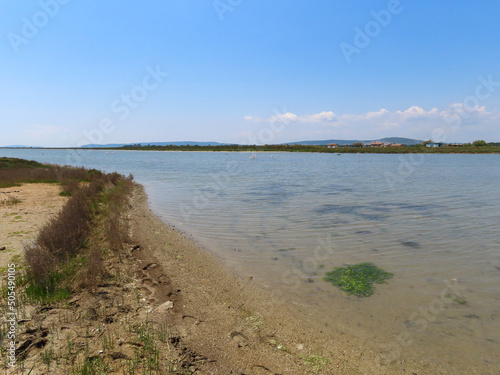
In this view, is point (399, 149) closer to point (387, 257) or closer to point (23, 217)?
point (387, 257)

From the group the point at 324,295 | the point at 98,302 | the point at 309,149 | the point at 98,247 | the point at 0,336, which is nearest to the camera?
the point at 0,336

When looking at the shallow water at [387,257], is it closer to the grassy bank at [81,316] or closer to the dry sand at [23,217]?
the grassy bank at [81,316]

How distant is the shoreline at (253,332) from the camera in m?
4.48

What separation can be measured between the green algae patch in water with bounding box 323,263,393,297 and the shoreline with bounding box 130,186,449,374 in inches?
67.1

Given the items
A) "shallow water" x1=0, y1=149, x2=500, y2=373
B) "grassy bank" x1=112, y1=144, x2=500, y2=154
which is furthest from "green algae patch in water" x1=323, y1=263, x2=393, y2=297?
"grassy bank" x1=112, y1=144, x2=500, y2=154

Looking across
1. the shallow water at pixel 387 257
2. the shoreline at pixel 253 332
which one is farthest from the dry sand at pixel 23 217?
the shallow water at pixel 387 257

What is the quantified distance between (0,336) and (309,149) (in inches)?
6054

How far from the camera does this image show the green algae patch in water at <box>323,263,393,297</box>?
23.3 feet

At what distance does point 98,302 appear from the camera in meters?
5.68

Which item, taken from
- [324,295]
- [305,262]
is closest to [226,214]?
[305,262]

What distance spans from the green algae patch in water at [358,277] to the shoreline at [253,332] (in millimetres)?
1705

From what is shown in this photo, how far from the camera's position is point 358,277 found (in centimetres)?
771

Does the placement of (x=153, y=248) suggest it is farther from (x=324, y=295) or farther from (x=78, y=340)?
(x=324, y=295)

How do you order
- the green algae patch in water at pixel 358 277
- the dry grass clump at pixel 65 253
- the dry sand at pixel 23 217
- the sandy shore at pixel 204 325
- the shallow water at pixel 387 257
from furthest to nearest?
1. the dry sand at pixel 23 217
2. the green algae patch in water at pixel 358 277
3. the dry grass clump at pixel 65 253
4. the shallow water at pixel 387 257
5. the sandy shore at pixel 204 325
